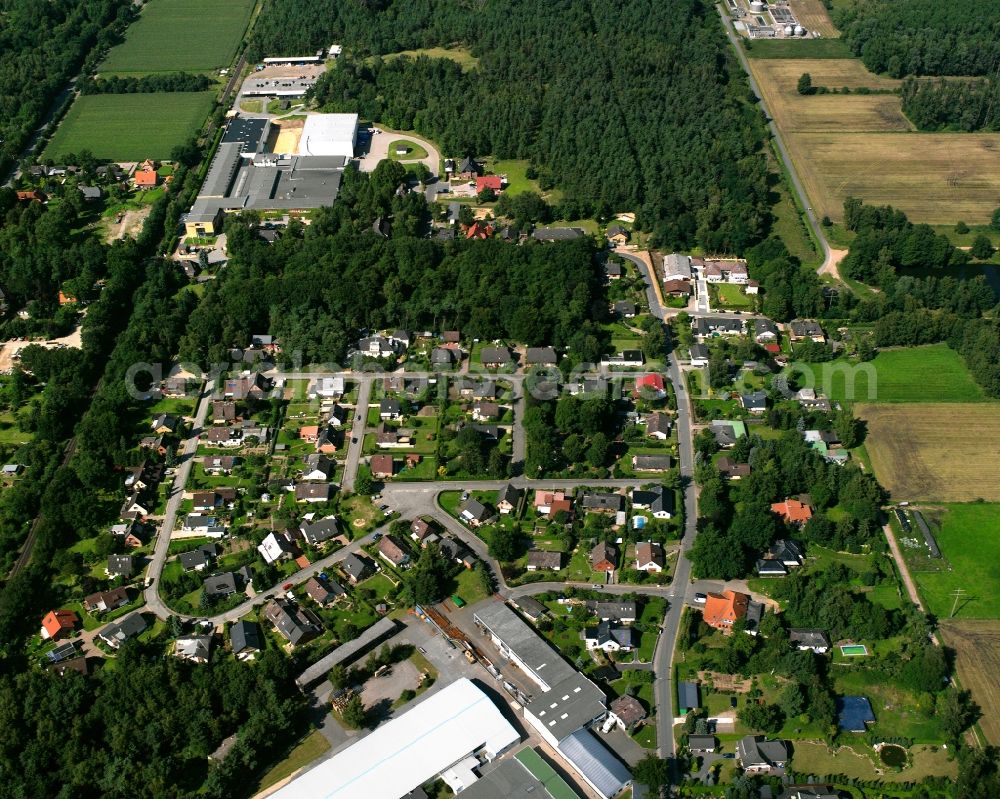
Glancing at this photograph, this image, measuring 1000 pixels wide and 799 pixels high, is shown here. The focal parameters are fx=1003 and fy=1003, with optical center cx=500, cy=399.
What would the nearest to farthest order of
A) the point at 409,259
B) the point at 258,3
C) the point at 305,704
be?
the point at 305,704 → the point at 409,259 → the point at 258,3

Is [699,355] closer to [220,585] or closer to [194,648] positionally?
[220,585]

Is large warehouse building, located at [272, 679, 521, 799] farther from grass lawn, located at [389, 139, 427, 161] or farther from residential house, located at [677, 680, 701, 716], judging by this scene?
grass lawn, located at [389, 139, 427, 161]

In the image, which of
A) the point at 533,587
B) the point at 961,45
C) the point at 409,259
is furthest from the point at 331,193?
the point at 961,45

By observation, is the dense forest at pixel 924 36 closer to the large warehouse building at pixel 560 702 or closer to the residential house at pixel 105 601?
the large warehouse building at pixel 560 702

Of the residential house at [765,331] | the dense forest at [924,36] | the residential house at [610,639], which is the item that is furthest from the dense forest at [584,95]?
the residential house at [610,639]

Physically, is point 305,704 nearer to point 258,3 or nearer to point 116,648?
point 116,648

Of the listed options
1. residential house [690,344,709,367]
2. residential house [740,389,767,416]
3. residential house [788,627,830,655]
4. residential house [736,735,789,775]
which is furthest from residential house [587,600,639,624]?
residential house [690,344,709,367]
